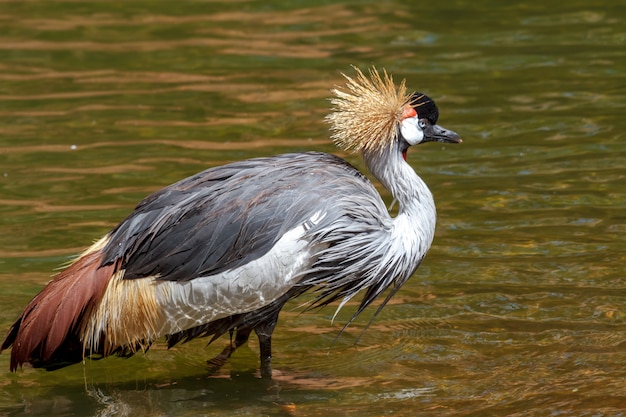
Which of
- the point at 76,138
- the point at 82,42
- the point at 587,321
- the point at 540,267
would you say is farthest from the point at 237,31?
the point at 587,321

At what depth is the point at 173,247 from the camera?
19.9 feet

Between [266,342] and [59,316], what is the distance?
1.12 m

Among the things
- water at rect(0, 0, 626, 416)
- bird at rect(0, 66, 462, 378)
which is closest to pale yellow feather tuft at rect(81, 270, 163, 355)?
bird at rect(0, 66, 462, 378)

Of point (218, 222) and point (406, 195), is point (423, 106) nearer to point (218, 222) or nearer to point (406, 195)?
point (406, 195)

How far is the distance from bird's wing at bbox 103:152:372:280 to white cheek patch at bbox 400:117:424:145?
487 millimetres

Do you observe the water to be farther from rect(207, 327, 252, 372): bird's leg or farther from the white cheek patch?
the white cheek patch

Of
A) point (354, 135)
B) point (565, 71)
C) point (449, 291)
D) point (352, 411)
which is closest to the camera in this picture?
point (352, 411)

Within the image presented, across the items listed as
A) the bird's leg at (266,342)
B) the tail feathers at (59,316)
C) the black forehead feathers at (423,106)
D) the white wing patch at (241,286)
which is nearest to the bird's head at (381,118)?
the black forehead feathers at (423,106)

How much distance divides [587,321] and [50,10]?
8.40 m

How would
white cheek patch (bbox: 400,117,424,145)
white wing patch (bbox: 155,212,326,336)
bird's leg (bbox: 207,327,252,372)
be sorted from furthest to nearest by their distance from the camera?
1. bird's leg (bbox: 207,327,252,372)
2. white cheek patch (bbox: 400,117,424,145)
3. white wing patch (bbox: 155,212,326,336)

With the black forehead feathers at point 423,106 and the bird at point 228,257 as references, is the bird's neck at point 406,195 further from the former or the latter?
the black forehead feathers at point 423,106

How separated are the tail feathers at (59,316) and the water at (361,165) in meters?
0.31

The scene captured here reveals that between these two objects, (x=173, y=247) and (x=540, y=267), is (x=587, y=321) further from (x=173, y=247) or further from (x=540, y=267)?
(x=173, y=247)

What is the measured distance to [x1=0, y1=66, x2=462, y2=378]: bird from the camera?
237 inches
